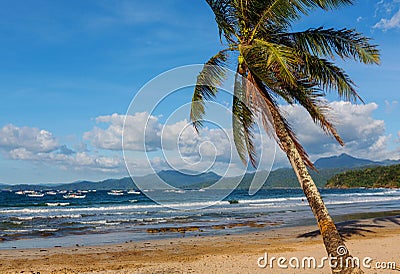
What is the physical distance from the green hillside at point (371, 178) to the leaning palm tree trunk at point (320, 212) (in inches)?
5292

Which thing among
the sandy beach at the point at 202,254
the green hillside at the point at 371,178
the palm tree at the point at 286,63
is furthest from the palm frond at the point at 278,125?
the green hillside at the point at 371,178

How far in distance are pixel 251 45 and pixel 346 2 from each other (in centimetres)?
203

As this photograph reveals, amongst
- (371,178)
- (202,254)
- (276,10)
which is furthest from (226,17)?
(371,178)

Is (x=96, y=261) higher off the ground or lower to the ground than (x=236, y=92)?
lower

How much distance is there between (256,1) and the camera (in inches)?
314

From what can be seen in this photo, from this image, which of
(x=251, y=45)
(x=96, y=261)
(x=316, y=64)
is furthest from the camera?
(x=96, y=261)

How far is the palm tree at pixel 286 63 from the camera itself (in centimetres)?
706

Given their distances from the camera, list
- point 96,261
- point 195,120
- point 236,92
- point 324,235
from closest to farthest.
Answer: point 324,235
point 236,92
point 195,120
point 96,261

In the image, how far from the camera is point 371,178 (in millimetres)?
143500

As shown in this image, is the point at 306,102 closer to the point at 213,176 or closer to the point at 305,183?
the point at 305,183

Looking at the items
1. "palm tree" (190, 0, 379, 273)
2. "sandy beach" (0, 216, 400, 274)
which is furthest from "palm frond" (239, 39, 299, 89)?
"sandy beach" (0, 216, 400, 274)

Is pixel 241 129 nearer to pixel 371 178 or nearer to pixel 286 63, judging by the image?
pixel 286 63

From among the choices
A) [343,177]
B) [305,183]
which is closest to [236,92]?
[305,183]

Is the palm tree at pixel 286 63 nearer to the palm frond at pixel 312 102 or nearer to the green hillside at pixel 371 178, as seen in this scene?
the palm frond at pixel 312 102
